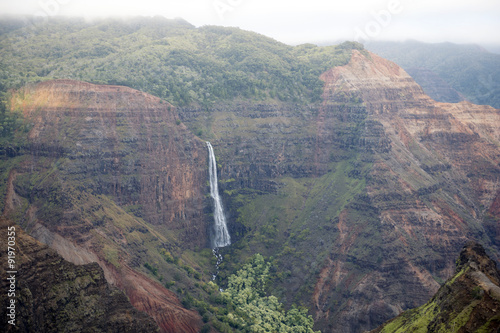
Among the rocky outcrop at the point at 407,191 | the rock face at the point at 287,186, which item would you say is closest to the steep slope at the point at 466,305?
the rocky outcrop at the point at 407,191

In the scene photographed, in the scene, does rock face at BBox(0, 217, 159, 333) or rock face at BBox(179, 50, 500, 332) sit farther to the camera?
rock face at BBox(179, 50, 500, 332)

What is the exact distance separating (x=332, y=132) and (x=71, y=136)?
51365 mm

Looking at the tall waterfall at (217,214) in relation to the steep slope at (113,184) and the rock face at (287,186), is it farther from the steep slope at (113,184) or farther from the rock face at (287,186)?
the rock face at (287,186)

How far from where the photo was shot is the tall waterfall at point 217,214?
299 ft

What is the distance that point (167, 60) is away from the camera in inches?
4343

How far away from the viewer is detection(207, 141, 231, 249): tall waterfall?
91125 millimetres

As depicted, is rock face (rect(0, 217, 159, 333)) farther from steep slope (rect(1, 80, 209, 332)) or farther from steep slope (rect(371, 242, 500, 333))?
steep slope (rect(371, 242, 500, 333))

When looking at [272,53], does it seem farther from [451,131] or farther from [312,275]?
[312,275]

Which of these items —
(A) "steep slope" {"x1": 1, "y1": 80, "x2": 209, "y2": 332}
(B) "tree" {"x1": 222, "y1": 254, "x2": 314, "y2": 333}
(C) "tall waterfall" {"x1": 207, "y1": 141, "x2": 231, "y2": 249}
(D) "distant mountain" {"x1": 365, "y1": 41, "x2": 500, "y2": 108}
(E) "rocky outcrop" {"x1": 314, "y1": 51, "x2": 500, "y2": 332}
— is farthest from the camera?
(D) "distant mountain" {"x1": 365, "y1": 41, "x2": 500, "y2": 108}

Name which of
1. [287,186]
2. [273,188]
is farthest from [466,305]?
[273,188]

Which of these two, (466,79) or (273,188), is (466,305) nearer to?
(273,188)

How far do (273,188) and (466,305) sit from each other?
59437 millimetres

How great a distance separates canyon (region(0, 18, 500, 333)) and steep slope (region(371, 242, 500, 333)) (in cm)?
2497

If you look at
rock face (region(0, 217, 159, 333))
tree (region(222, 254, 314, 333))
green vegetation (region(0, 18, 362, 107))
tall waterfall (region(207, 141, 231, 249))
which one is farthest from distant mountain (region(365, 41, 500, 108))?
rock face (region(0, 217, 159, 333))
